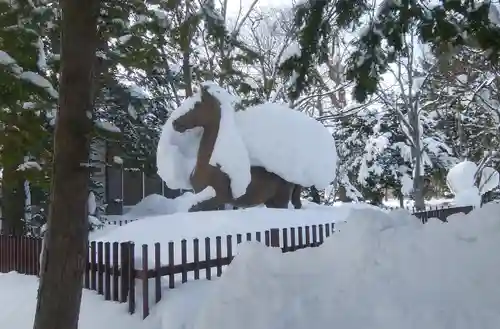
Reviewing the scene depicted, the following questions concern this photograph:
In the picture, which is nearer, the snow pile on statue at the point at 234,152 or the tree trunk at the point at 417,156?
the snow pile on statue at the point at 234,152

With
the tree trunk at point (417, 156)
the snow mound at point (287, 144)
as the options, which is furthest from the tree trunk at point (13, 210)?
the tree trunk at point (417, 156)

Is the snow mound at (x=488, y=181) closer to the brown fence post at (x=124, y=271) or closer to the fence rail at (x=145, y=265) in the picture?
the fence rail at (x=145, y=265)

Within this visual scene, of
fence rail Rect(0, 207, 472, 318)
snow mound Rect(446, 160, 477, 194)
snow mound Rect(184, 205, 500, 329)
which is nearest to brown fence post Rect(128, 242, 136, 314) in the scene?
fence rail Rect(0, 207, 472, 318)

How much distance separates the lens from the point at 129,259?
19.9 ft

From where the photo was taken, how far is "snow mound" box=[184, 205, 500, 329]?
4316 mm

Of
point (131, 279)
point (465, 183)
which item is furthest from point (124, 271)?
point (465, 183)

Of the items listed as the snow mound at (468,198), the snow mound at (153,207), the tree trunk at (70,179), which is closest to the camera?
the tree trunk at (70,179)

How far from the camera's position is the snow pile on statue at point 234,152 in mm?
10750

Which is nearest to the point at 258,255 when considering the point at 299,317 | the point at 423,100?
the point at 299,317

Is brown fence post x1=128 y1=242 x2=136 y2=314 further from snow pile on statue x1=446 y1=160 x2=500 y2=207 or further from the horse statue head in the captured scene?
snow pile on statue x1=446 y1=160 x2=500 y2=207

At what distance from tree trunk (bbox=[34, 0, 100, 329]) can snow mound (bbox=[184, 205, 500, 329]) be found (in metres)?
1.77

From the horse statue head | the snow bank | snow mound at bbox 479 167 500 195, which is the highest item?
the horse statue head

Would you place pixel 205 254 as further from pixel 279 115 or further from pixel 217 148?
pixel 279 115

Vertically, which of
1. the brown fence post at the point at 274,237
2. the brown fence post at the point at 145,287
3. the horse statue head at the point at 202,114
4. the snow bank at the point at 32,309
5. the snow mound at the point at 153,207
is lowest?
the snow bank at the point at 32,309
